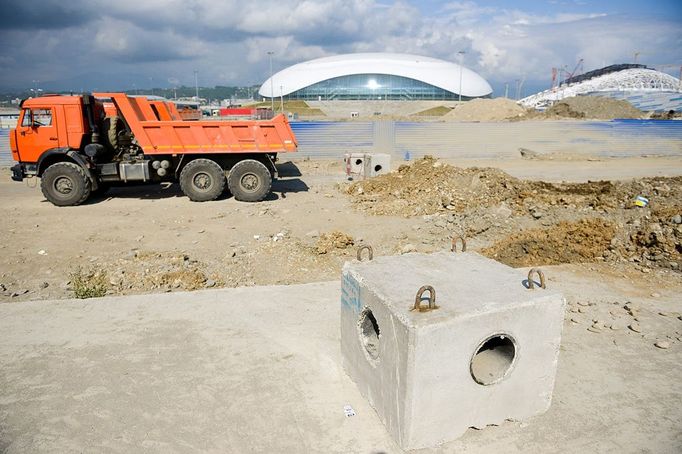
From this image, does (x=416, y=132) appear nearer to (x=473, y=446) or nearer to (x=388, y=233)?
(x=388, y=233)

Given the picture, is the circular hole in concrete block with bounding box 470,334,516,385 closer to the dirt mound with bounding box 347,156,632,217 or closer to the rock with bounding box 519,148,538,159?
the dirt mound with bounding box 347,156,632,217

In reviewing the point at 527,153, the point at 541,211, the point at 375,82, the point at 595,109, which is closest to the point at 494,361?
the point at 541,211

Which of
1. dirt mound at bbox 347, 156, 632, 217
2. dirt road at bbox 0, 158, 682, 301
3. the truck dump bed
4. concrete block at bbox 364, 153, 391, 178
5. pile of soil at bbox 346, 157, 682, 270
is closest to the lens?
dirt road at bbox 0, 158, 682, 301

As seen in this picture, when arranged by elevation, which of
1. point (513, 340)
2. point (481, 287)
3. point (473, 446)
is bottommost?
point (473, 446)

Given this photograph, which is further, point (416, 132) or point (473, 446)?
point (416, 132)

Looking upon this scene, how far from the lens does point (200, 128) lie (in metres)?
10.7

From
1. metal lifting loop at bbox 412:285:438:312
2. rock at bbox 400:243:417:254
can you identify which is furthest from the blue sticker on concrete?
rock at bbox 400:243:417:254

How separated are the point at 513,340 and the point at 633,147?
21.0 meters

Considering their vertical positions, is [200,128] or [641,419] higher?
[200,128]

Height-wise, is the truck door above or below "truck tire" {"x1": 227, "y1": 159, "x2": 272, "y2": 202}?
above

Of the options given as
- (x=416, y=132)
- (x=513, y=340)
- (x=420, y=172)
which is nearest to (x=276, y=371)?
(x=513, y=340)

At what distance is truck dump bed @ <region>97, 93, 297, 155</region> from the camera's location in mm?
10617

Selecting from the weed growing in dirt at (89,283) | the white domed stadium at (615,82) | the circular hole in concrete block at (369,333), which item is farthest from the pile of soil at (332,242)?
the white domed stadium at (615,82)

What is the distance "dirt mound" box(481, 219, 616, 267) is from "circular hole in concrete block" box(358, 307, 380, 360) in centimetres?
408
